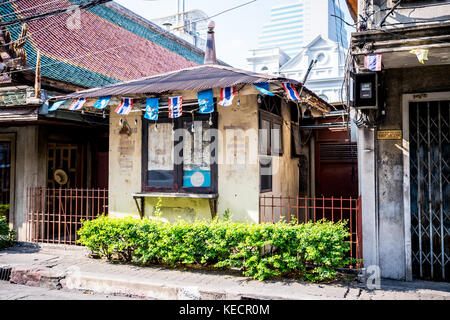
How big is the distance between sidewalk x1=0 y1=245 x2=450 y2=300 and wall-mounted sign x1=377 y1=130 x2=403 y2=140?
2.53 metres

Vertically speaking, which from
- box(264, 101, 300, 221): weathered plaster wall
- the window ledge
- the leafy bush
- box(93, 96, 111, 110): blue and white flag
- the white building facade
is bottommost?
the leafy bush

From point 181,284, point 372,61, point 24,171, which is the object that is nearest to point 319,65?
point 24,171

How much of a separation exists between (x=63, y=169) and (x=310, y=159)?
7.64 m

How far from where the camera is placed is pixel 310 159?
1202 centimetres

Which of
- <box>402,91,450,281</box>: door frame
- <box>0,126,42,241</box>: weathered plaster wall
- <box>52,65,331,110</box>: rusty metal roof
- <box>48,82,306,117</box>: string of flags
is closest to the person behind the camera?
<box>402,91,450,281</box>: door frame

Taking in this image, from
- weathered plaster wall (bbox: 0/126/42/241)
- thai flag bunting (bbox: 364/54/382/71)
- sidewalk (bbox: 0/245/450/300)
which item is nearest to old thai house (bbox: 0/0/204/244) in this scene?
weathered plaster wall (bbox: 0/126/42/241)

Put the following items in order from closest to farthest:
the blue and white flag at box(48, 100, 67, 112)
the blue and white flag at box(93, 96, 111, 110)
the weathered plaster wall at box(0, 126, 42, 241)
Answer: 1. the blue and white flag at box(93, 96, 111, 110)
2. the blue and white flag at box(48, 100, 67, 112)
3. the weathered plaster wall at box(0, 126, 42, 241)

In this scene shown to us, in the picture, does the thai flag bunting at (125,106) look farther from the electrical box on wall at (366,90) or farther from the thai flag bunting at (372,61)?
the thai flag bunting at (372,61)

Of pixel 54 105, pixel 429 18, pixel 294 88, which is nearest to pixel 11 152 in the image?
pixel 54 105

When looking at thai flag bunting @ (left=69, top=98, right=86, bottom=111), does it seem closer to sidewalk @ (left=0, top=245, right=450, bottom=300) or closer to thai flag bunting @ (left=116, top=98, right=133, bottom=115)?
thai flag bunting @ (left=116, top=98, right=133, bottom=115)

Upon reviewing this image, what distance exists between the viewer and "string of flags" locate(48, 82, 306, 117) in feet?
22.7

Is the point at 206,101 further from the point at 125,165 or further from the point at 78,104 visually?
the point at 78,104

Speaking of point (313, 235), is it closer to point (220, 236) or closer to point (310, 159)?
point (220, 236)

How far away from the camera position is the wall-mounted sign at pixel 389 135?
6836 millimetres
